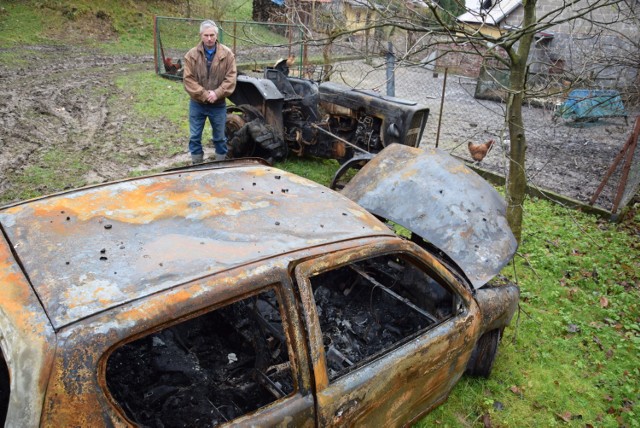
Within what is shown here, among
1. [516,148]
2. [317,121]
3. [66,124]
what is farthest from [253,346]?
[66,124]

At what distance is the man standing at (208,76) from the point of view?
6008 mm

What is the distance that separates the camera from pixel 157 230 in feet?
6.98

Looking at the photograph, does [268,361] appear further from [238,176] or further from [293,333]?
[238,176]

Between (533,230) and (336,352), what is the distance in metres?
4.32

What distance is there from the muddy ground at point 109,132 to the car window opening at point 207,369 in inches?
108

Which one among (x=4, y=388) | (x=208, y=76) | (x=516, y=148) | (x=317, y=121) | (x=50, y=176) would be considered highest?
(x=208, y=76)

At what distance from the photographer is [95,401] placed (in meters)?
1.58

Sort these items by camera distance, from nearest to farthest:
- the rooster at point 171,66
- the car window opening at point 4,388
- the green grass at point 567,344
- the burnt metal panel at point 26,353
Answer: the burnt metal panel at point 26,353 < the car window opening at point 4,388 < the green grass at point 567,344 < the rooster at point 171,66

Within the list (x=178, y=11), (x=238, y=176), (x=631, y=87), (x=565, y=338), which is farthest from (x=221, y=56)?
(x=178, y=11)

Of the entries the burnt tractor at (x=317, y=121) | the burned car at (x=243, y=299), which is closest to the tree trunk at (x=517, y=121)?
the burned car at (x=243, y=299)

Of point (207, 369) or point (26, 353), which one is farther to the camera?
point (207, 369)

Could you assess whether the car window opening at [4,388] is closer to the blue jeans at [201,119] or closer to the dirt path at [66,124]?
the dirt path at [66,124]

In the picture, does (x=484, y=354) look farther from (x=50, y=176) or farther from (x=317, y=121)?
(x=50, y=176)

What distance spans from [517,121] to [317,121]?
3.62 metres
